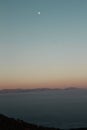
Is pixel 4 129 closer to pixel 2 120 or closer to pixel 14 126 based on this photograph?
pixel 14 126

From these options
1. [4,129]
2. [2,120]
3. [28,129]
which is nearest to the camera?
[4,129]

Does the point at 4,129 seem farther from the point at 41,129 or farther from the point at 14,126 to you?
the point at 41,129

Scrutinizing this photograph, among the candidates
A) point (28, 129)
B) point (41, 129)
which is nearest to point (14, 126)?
point (28, 129)

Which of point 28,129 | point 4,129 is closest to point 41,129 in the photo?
point 28,129

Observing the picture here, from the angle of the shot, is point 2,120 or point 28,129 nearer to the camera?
point 28,129

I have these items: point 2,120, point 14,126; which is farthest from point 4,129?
point 2,120

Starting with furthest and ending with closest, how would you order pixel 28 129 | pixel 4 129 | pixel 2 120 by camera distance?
1. pixel 2 120
2. pixel 28 129
3. pixel 4 129

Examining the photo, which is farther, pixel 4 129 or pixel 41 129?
pixel 41 129
